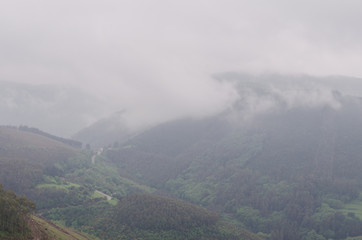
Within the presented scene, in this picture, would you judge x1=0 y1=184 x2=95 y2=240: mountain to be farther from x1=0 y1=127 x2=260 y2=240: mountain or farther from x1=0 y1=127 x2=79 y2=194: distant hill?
x1=0 y1=127 x2=79 y2=194: distant hill

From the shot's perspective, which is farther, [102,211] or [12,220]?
[102,211]

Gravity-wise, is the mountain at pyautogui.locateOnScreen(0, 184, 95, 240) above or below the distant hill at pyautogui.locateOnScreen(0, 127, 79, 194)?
below

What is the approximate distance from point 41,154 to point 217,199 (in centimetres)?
9660

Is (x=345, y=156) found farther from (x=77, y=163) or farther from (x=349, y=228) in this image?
(x=77, y=163)

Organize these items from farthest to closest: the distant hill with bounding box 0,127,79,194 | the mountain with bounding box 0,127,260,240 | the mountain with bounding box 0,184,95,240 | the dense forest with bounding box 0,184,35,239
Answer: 1. the distant hill with bounding box 0,127,79,194
2. the mountain with bounding box 0,127,260,240
3. the mountain with bounding box 0,184,95,240
4. the dense forest with bounding box 0,184,35,239

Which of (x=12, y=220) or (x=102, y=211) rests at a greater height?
(x=12, y=220)

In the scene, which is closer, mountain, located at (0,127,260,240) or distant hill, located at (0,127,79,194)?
mountain, located at (0,127,260,240)

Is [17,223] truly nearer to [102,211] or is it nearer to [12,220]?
[12,220]

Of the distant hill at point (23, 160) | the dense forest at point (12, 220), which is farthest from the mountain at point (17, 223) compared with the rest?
the distant hill at point (23, 160)

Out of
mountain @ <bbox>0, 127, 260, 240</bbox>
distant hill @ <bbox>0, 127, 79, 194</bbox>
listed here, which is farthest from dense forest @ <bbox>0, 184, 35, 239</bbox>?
distant hill @ <bbox>0, 127, 79, 194</bbox>

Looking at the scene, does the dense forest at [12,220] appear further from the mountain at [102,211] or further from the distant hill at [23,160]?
the distant hill at [23,160]

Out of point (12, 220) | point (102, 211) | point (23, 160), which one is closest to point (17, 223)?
point (12, 220)

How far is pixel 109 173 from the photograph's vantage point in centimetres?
19488

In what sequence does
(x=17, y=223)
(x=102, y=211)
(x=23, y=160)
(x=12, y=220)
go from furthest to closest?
(x=23, y=160) → (x=102, y=211) → (x=17, y=223) → (x=12, y=220)
